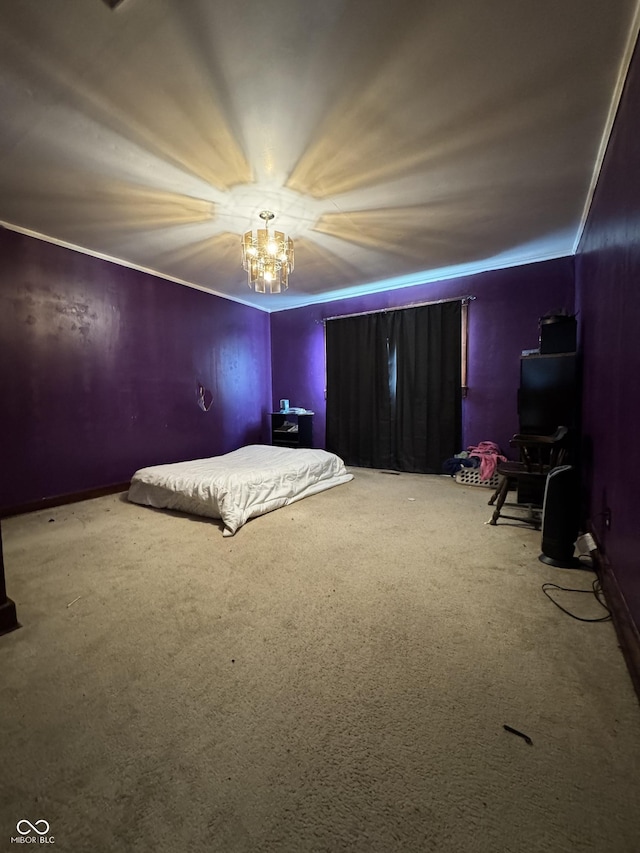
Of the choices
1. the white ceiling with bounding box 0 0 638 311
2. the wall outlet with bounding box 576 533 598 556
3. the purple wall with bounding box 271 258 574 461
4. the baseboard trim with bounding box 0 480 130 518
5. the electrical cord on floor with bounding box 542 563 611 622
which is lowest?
the electrical cord on floor with bounding box 542 563 611 622

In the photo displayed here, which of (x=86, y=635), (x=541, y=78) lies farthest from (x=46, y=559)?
(x=541, y=78)

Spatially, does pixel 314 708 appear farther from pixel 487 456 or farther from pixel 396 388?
pixel 396 388

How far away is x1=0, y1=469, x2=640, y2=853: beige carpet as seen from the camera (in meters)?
0.81

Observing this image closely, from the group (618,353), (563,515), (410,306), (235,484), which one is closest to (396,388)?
(410,306)

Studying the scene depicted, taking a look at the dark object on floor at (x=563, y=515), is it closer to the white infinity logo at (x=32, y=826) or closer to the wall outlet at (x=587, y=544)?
the wall outlet at (x=587, y=544)

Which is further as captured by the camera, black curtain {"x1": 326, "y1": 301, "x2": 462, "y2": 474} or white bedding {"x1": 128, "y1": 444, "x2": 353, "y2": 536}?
black curtain {"x1": 326, "y1": 301, "x2": 462, "y2": 474}

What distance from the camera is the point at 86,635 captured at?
4.83 ft

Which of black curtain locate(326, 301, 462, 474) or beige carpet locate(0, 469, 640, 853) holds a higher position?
black curtain locate(326, 301, 462, 474)

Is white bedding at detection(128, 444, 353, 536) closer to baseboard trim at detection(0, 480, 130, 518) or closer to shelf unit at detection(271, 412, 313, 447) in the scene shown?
baseboard trim at detection(0, 480, 130, 518)

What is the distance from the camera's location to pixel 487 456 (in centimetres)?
403

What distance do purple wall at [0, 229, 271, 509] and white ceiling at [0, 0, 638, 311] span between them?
0.60 metres

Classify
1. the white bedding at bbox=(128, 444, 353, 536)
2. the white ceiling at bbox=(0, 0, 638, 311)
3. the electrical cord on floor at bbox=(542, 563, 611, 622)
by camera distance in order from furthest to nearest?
1. the white bedding at bbox=(128, 444, 353, 536)
2. the electrical cord on floor at bbox=(542, 563, 611, 622)
3. the white ceiling at bbox=(0, 0, 638, 311)

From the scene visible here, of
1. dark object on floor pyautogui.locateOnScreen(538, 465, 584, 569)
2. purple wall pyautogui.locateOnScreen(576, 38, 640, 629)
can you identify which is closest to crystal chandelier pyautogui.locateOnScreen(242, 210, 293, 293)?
purple wall pyautogui.locateOnScreen(576, 38, 640, 629)

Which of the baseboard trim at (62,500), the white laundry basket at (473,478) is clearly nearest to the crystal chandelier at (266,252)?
the baseboard trim at (62,500)
